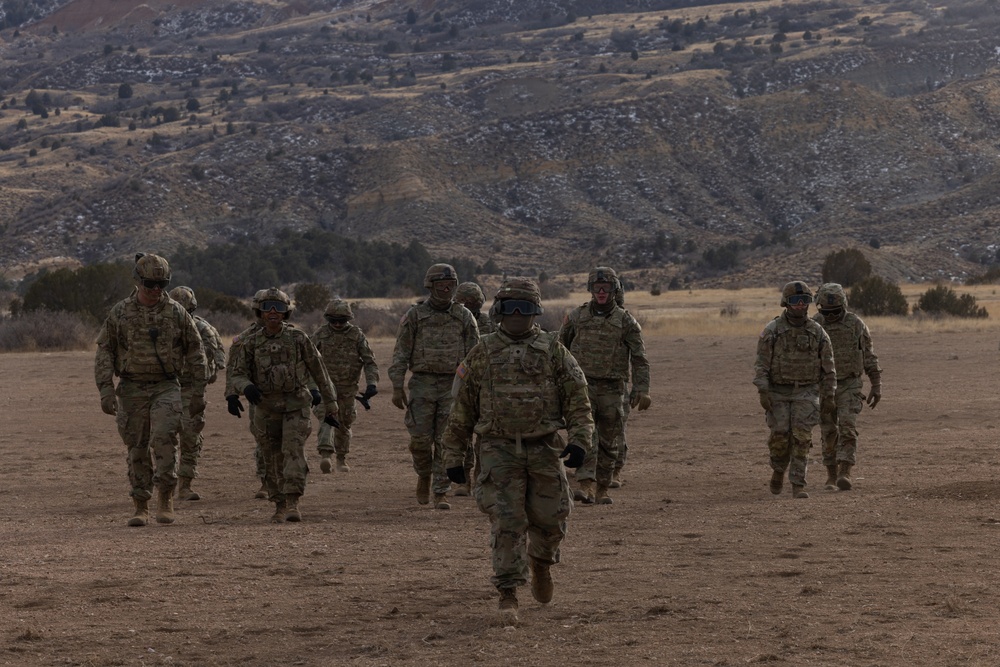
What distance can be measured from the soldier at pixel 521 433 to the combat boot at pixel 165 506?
4527mm

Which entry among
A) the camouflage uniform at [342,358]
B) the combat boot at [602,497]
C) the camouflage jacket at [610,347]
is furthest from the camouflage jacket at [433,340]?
the camouflage uniform at [342,358]

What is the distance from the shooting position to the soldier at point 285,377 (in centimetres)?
1199

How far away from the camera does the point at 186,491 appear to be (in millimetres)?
14523

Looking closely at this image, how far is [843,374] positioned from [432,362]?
4.05 m

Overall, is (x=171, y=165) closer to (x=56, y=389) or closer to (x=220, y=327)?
(x=220, y=327)

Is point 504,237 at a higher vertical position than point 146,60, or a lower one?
lower

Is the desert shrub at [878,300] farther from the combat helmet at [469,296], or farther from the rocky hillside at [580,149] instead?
the combat helmet at [469,296]

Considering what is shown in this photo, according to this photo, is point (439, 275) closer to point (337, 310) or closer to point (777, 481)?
point (337, 310)

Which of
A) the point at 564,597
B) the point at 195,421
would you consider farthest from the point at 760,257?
the point at 564,597

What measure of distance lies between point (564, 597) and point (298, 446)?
3844 mm

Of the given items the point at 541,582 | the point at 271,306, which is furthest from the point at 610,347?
the point at 541,582

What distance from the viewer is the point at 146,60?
14412cm

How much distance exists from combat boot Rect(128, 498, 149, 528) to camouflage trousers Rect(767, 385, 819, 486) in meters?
5.52

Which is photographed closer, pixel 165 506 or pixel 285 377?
pixel 285 377
